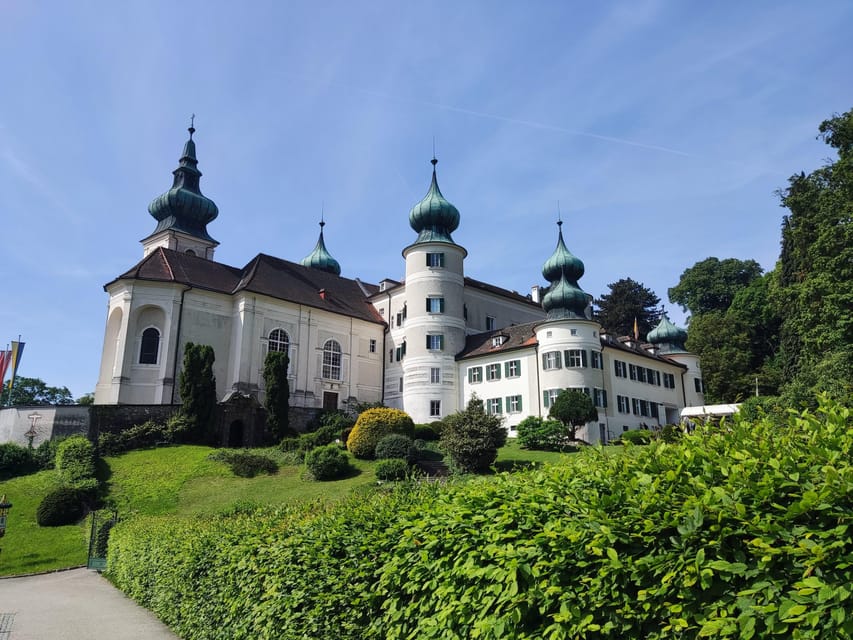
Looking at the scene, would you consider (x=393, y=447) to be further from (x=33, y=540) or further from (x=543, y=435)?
(x=33, y=540)

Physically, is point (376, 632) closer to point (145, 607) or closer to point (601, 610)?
point (601, 610)

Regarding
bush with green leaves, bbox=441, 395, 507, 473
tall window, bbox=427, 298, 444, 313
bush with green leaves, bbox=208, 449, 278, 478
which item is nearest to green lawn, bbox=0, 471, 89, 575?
bush with green leaves, bbox=208, 449, 278, 478

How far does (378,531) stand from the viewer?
6109mm

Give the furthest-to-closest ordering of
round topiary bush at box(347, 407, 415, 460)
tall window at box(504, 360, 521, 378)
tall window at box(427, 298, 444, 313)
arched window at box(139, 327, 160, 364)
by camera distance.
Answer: tall window at box(427, 298, 444, 313) → tall window at box(504, 360, 521, 378) → arched window at box(139, 327, 160, 364) → round topiary bush at box(347, 407, 415, 460)

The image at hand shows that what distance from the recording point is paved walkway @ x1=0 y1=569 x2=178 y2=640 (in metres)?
11.3

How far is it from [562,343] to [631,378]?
789cm

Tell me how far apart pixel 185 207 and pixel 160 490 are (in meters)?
38.7

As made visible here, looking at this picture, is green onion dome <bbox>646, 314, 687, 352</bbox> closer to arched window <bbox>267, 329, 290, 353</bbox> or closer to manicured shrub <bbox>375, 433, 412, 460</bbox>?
manicured shrub <bbox>375, 433, 412, 460</bbox>

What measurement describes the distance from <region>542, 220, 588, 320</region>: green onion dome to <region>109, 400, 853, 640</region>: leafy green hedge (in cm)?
3857

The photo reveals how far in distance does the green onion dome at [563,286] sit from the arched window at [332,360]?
1749 cm

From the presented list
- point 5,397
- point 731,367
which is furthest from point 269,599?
point 5,397

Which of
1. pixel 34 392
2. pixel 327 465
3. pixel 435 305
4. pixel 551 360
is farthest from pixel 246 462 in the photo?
pixel 34 392

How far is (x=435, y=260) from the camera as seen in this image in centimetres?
5000

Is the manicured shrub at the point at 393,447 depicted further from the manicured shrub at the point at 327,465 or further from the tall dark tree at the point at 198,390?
the tall dark tree at the point at 198,390
